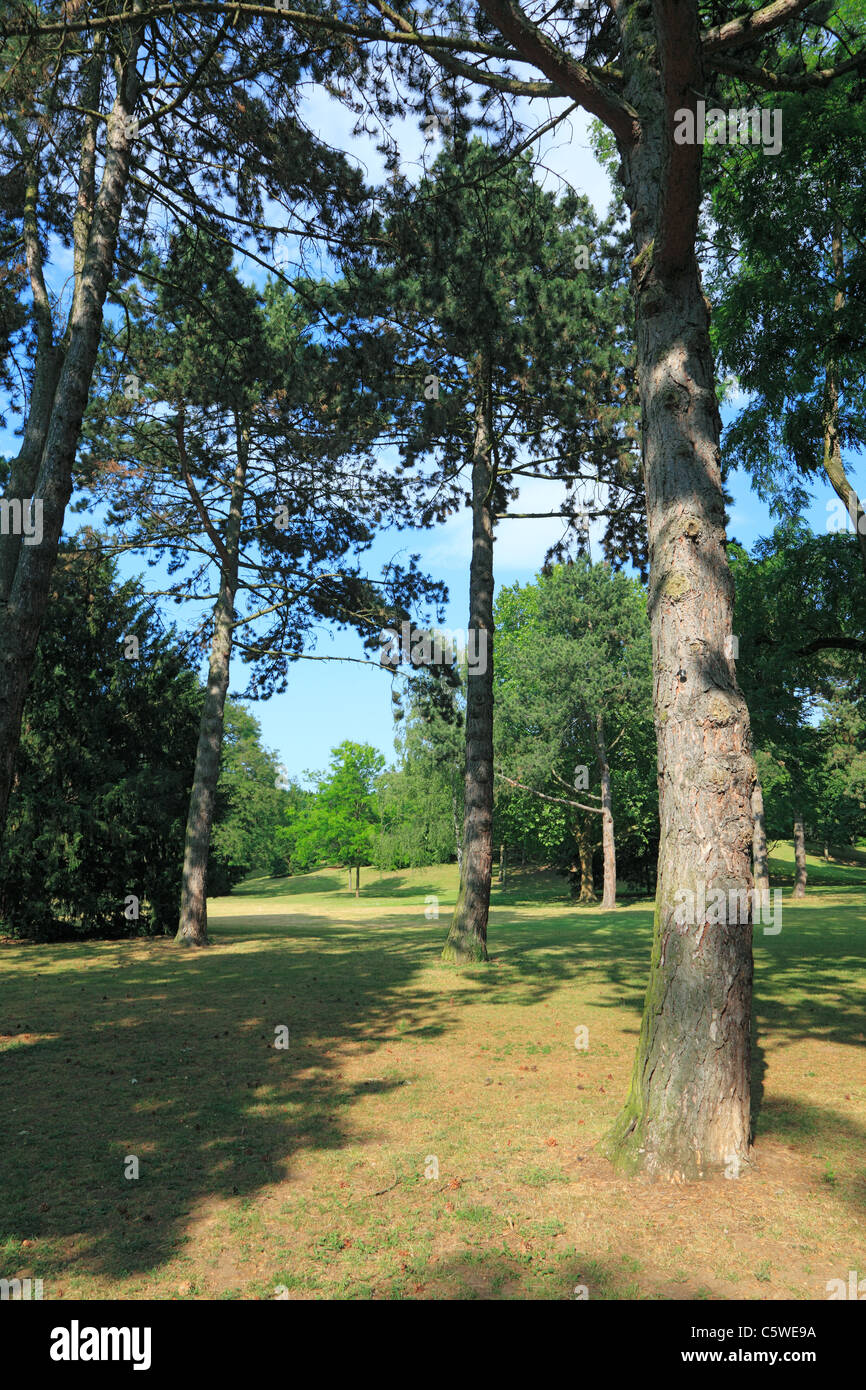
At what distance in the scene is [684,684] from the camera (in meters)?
4.85

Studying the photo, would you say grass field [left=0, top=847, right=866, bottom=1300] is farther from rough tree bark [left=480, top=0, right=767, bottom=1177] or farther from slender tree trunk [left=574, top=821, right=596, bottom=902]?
slender tree trunk [left=574, top=821, right=596, bottom=902]

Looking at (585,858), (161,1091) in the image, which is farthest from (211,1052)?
(585,858)

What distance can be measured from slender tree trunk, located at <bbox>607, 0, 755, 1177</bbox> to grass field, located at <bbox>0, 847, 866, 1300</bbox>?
0.43 meters

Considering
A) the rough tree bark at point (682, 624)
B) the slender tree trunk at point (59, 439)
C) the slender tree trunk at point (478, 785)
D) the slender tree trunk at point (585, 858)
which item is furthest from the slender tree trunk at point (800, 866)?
the slender tree trunk at point (59, 439)

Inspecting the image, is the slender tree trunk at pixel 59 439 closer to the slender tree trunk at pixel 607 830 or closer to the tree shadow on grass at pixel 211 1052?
the tree shadow on grass at pixel 211 1052

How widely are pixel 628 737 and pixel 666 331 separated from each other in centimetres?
3041

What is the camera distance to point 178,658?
19688 millimetres

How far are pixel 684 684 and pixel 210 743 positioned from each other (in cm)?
1400

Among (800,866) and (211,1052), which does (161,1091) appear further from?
(800,866)

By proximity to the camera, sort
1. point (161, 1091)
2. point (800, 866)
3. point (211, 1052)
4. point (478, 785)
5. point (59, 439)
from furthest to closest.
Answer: point (800, 866), point (478, 785), point (211, 1052), point (59, 439), point (161, 1091)

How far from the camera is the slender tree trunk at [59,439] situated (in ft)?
22.1

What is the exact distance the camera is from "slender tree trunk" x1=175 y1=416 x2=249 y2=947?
16.7 metres
